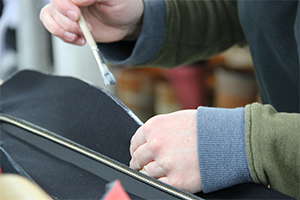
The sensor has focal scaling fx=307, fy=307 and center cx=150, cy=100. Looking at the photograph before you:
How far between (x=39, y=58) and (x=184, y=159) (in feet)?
4.75

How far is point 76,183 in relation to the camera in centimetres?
33

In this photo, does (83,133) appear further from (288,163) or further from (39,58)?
(39,58)

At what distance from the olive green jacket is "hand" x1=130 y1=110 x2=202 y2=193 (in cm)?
6

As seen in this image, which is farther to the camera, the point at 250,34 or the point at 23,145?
the point at 250,34

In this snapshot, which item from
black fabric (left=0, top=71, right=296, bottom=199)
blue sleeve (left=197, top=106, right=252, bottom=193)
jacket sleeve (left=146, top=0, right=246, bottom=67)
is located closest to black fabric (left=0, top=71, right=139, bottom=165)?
black fabric (left=0, top=71, right=296, bottom=199)

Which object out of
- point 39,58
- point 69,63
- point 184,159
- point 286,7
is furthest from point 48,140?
point 39,58

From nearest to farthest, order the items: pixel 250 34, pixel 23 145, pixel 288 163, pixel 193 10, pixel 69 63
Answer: pixel 288 163
pixel 23 145
pixel 250 34
pixel 193 10
pixel 69 63

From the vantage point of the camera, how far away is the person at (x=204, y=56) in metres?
0.31

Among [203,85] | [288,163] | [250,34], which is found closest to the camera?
[288,163]

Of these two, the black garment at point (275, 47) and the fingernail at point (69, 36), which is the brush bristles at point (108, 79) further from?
the black garment at point (275, 47)

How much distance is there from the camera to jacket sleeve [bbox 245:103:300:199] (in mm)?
304

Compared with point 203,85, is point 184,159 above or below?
above

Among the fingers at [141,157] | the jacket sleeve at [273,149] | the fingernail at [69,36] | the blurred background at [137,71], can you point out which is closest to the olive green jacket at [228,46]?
the jacket sleeve at [273,149]

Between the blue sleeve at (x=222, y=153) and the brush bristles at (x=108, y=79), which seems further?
the brush bristles at (x=108, y=79)
